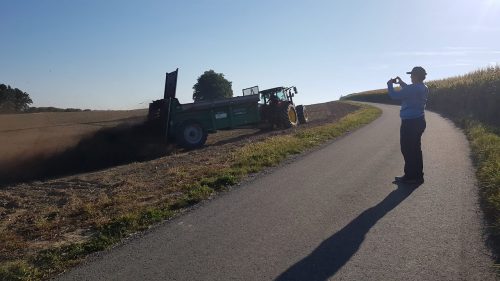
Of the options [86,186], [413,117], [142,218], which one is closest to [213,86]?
[86,186]

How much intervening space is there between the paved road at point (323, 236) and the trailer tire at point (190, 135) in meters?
10.2

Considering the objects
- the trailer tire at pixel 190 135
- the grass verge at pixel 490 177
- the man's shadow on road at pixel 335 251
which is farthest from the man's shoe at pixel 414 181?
the trailer tire at pixel 190 135

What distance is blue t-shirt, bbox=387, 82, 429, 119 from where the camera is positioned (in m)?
8.76

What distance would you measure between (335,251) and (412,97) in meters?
4.33

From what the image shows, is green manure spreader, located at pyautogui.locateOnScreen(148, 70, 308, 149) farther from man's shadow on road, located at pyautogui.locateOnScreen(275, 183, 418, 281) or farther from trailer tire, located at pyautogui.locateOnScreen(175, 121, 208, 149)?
man's shadow on road, located at pyautogui.locateOnScreen(275, 183, 418, 281)

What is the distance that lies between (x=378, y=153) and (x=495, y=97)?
15448 millimetres

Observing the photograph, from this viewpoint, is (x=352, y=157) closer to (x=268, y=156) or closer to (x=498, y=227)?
(x=268, y=156)

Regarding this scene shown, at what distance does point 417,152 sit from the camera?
8875 mm

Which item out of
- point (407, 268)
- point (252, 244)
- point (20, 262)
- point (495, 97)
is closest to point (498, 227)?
point (407, 268)

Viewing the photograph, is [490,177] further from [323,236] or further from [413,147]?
[323,236]

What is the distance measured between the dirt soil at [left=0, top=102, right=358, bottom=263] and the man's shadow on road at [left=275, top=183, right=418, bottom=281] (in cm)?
369

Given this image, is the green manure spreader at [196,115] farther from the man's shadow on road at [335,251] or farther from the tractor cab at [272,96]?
the man's shadow on road at [335,251]

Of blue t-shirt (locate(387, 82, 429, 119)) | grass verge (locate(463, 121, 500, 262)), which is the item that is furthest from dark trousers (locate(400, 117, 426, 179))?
grass verge (locate(463, 121, 500, 262))

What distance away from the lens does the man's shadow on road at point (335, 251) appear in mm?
4926
